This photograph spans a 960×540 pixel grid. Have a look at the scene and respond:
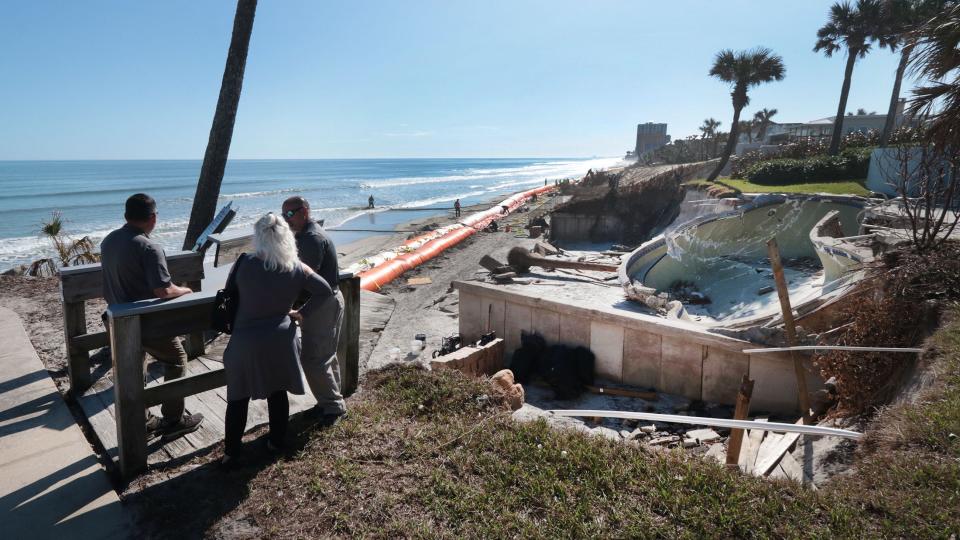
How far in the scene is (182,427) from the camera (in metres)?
3.93

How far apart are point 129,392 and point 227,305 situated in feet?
2.59

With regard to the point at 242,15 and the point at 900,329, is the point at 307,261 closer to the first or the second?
the point at 900,329

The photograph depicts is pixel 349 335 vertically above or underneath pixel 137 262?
underneath

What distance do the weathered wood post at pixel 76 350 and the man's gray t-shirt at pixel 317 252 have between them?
2.26 metres

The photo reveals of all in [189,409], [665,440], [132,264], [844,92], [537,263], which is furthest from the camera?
[844,92]

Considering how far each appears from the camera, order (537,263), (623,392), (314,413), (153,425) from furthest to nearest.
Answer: (537,263)
(623,392)
(314,413)
(153,425)

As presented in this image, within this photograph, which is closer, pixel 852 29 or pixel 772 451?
pixel 772 451

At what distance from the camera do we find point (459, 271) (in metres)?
17.6

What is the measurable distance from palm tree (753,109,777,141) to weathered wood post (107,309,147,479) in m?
75.1

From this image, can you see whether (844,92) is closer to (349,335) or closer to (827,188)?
(827,188)

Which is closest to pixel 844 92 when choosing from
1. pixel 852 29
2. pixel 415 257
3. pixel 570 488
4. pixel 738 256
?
pixel 852 29

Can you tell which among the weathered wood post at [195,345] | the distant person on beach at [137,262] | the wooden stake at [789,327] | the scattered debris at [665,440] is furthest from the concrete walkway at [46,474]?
the wooden stake at [789,327]

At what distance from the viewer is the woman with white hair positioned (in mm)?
3207

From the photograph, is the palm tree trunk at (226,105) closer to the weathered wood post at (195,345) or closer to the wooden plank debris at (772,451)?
the weathered wood post at (195,345)
